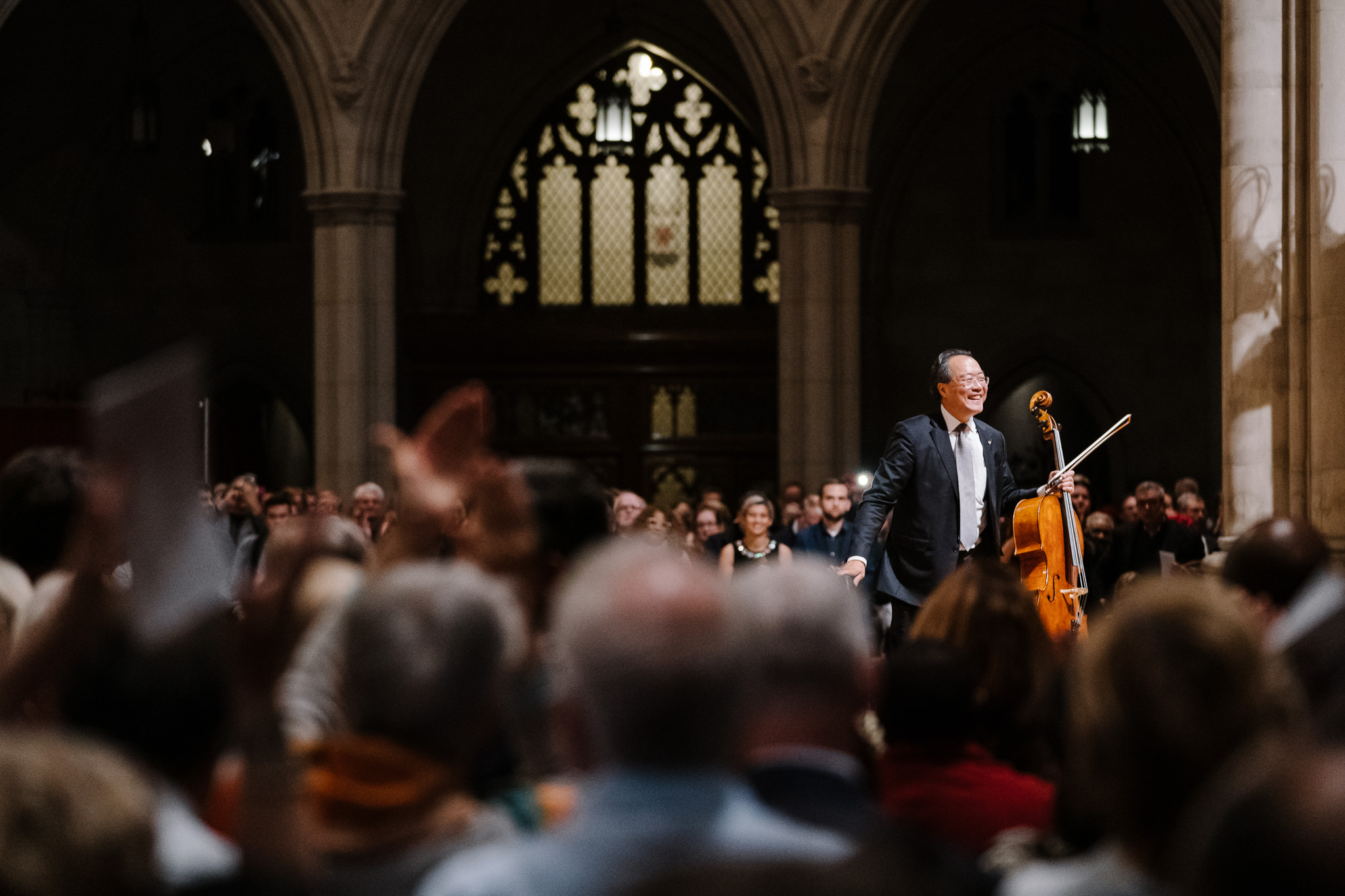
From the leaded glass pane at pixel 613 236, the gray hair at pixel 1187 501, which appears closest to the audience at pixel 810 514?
the gray hair at pixel 1187 501

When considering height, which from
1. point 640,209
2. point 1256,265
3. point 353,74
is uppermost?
point 353,74

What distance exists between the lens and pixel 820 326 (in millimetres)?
13281

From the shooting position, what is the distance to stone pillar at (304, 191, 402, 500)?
1352 centimetres

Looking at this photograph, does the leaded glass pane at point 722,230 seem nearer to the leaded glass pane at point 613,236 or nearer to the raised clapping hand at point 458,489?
the leaded glass pane at point 613,236

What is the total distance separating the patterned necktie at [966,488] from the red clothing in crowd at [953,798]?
13.1ft

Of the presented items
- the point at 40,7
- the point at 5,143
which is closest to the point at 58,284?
the point at 5,143

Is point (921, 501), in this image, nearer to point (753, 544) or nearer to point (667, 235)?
point (753, 544)

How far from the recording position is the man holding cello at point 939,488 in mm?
6598

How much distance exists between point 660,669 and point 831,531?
818 cm

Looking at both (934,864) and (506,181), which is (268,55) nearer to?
(506,181)

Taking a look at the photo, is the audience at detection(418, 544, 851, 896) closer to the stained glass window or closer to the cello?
the cello

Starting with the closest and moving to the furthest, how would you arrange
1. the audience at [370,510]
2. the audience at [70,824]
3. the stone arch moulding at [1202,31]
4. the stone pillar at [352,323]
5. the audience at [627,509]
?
1. the audience at [70,824]
2. the audience at [627,509]
3. the audience at [370,510]
4. the stone arch moulding at [1202,31]
5. the stone pillar at [352,323]

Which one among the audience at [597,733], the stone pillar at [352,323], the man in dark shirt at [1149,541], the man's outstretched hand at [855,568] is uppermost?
the stone pillar at [352,323]

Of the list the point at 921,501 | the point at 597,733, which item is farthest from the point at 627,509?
the point at 597,733
